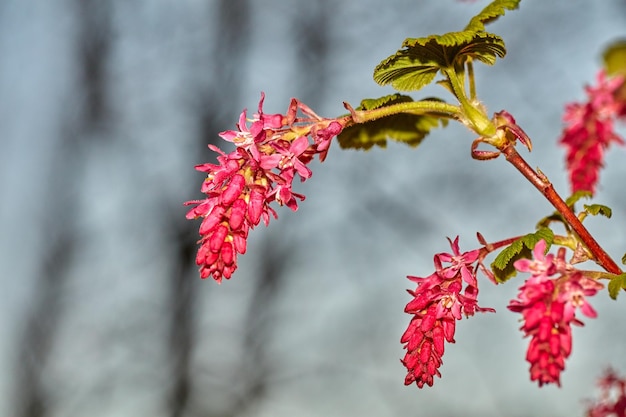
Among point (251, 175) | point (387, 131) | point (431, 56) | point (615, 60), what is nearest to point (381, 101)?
point (431, 56)

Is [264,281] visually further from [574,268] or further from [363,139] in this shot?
[574,268]

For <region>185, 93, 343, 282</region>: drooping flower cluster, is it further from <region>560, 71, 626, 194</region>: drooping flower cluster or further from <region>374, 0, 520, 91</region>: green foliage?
<region>560, 71, 626, 194</region>: drooping flower cluster

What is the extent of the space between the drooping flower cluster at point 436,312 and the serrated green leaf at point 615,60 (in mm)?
925

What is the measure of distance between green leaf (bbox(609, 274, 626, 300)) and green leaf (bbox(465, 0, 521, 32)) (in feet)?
2.05

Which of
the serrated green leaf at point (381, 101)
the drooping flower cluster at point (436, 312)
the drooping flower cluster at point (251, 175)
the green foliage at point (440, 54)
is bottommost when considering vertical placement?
the drooping flower cluster at point (436, 312)

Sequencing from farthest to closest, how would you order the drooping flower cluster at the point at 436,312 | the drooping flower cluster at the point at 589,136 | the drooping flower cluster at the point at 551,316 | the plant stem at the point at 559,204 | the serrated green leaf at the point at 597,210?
the serrated green leaf at the point at 597,210
the drooping flower cluster at the point at 436,312
the plant stem at the point at 559,204
the drooping flower cluster at the point at 551,316
the drooping flower cluster at the point at 589,136

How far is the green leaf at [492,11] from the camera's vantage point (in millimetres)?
1482

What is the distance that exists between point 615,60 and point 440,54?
104 cm

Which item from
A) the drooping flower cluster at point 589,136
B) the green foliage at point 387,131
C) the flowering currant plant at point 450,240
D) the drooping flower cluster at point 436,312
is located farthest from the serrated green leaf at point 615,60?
the green foliage at point 387,131

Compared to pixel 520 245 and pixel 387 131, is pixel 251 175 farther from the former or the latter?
pixel 387 131

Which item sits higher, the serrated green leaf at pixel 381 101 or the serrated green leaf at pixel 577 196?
the serrated green leaf at pixel 381 101

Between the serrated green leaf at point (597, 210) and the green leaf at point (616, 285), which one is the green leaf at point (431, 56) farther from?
the green leaf at point (616, 285)

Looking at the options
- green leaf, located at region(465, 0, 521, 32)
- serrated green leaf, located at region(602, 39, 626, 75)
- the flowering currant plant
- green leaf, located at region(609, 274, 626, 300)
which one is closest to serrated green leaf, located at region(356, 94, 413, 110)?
the flowering currant plant

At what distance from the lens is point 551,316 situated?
3.72 feet
